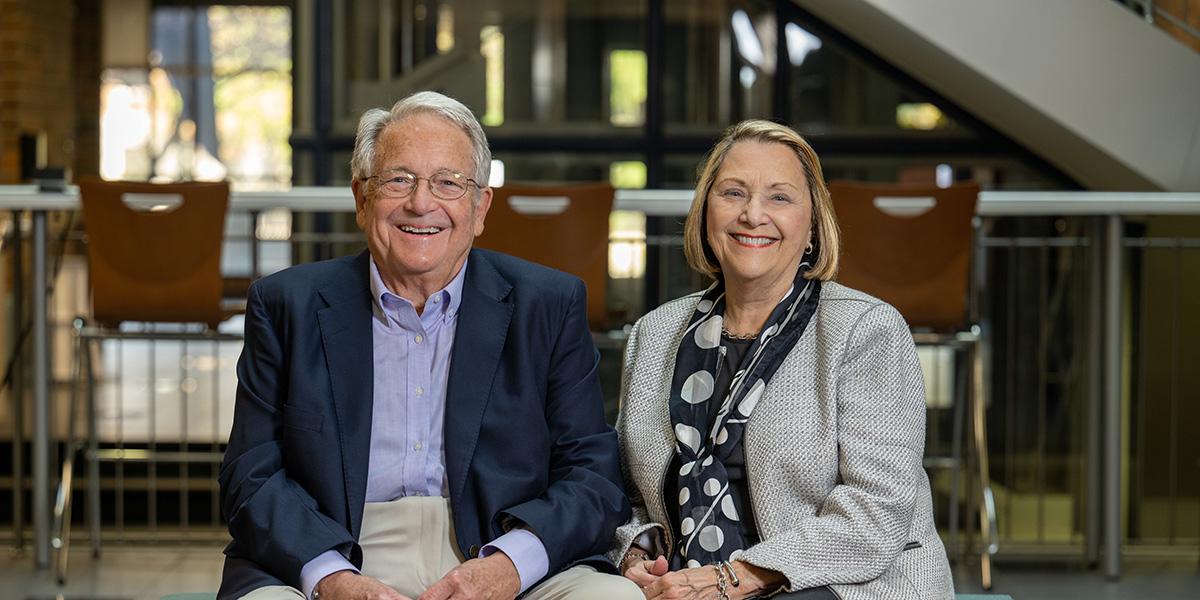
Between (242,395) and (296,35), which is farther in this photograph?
(296,35)

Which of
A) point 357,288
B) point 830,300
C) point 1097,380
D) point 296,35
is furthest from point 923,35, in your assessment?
point 357,288

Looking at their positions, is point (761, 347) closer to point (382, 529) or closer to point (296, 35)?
point (382, 529)

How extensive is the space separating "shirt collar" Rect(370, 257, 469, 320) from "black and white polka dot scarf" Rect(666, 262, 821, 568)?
0.39 m

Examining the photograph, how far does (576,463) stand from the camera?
7.10 feet

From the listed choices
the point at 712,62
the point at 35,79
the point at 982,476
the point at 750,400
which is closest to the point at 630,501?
the point at 750,400

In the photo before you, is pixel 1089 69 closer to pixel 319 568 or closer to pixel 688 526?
pixel 688 526

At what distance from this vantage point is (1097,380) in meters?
3.93

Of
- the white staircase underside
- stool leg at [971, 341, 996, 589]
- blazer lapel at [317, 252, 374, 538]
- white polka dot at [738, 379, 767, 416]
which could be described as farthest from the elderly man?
the white staircase underside

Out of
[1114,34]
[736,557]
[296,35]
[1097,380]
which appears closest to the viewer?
[736,557]

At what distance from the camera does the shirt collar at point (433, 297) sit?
2145 millimetres

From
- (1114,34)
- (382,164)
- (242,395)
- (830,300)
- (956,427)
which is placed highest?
(1114,34)

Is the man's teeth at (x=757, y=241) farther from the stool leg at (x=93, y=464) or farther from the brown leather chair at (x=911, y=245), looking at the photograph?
the stool leg at (x=93, y=464)

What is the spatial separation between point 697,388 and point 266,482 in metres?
0.69

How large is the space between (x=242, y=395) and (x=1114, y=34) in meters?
3.81
